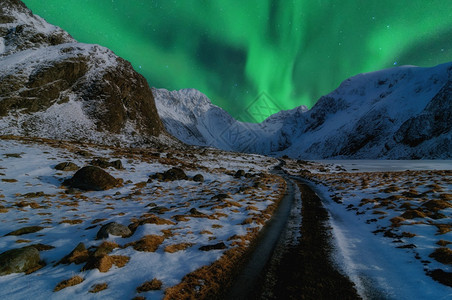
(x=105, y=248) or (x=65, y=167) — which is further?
(x=65, y=167)

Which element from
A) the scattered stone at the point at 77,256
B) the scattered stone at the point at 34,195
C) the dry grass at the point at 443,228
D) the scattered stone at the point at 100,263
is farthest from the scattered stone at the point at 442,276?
the scattered stone at the point at 34,195

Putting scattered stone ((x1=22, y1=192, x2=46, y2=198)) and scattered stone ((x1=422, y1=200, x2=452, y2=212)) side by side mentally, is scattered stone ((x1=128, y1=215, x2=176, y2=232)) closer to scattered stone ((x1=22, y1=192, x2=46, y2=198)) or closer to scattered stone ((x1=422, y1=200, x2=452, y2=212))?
scattered stone ((x1=22, y1=192, x2=46, y2=198))

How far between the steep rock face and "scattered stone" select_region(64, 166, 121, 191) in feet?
124

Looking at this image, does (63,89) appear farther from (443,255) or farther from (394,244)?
(443,255)

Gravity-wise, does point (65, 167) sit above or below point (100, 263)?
above

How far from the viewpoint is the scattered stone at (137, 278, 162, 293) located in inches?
181

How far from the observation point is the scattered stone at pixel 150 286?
4602 mm

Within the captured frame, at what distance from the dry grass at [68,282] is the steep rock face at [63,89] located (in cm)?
5089

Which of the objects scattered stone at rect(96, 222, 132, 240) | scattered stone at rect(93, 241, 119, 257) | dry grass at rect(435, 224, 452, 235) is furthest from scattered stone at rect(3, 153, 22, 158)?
dry grass at rect(435, 224, 452, 235)

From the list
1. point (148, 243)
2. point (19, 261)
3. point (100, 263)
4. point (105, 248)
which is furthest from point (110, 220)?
point (100, 263)

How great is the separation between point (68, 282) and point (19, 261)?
6.53 ft

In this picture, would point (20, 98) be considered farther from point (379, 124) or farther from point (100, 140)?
point (379, 124)

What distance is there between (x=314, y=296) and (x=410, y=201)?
10879 mm

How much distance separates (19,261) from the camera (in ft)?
17.6
